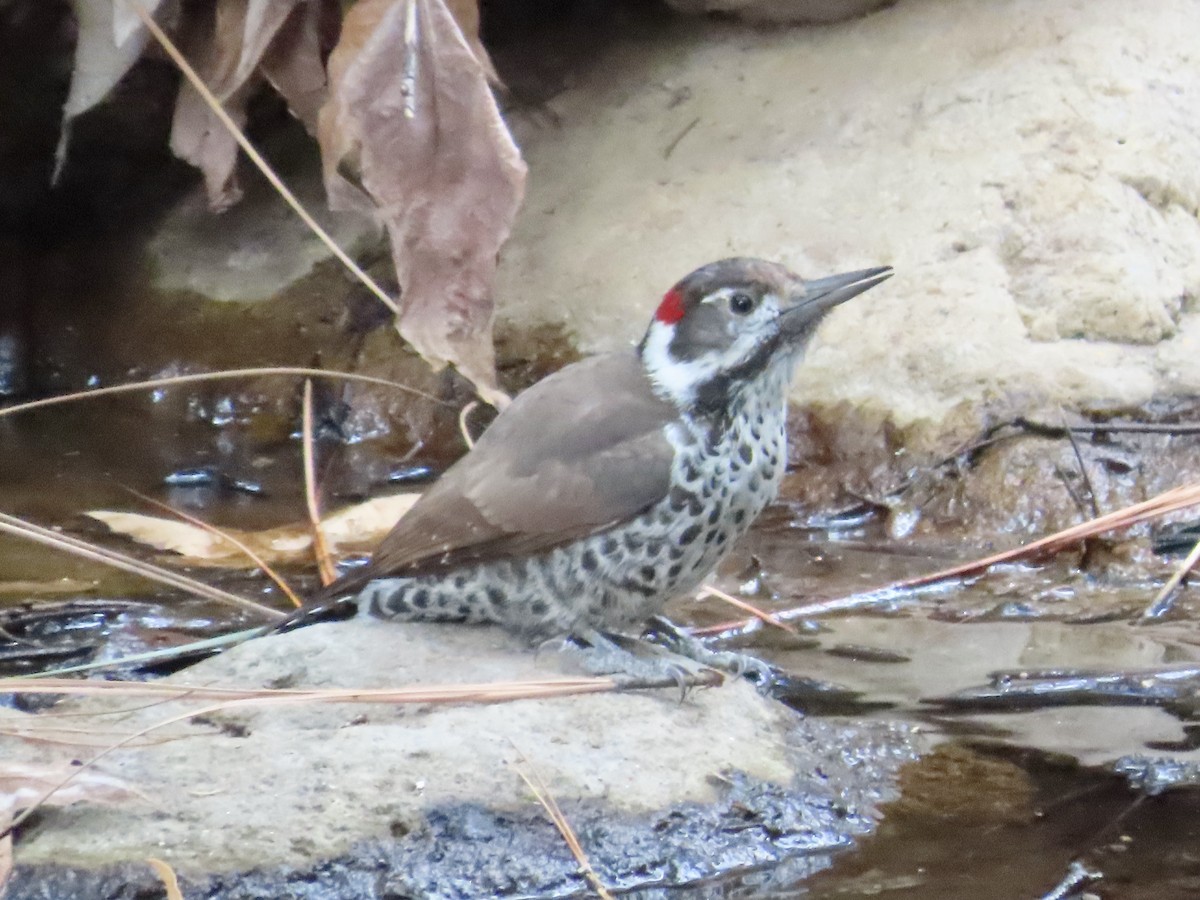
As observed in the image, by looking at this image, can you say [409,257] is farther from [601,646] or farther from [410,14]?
[601,646]

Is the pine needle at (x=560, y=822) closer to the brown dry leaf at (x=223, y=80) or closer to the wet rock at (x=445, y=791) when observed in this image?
the wet rock at (x=445, y=791)

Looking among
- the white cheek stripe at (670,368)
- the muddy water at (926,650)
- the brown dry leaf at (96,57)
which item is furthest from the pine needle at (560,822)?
the brown dry leaf at (96,57)

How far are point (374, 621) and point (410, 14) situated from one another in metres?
1.56

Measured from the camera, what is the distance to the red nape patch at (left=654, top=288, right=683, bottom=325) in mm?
3346

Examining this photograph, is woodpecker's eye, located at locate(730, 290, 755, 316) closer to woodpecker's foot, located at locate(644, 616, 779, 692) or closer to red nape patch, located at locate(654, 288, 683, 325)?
red nape patch, located at locate(654, 288, 683, 325)

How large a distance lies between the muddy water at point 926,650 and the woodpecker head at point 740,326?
25.8 inches

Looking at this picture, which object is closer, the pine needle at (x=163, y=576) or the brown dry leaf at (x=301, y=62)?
the pine needle at (x=163, y=576)

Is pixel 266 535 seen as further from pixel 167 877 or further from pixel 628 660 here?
pixel 167 877

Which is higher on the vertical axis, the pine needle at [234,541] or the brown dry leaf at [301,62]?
the brown dry leaf at [301,62]

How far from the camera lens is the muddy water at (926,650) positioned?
2.54m

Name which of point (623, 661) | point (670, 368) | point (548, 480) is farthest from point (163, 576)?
point (670, 368)

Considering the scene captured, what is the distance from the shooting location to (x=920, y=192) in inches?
196

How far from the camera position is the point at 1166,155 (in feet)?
16.1

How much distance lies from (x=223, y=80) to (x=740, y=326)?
2131 mm
